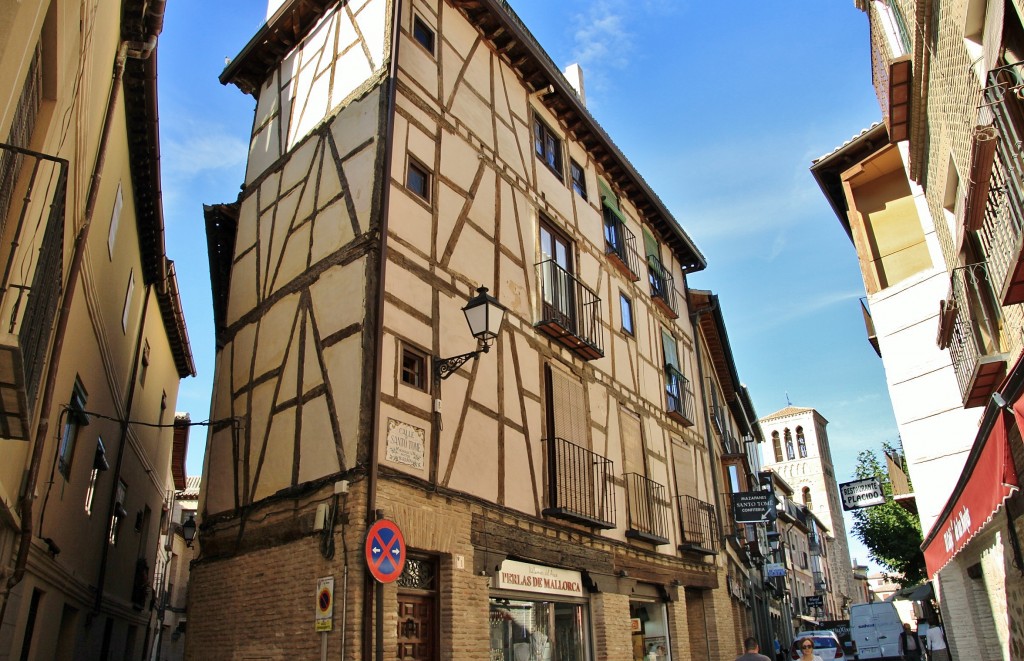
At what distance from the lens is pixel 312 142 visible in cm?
1145

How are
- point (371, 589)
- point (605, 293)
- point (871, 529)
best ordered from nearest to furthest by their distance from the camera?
1. point (371, 589)
2. point (605, 293)
3. point (871, 529)

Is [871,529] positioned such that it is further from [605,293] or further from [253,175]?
[253,175]

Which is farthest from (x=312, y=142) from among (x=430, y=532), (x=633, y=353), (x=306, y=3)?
(x=633, y=353)

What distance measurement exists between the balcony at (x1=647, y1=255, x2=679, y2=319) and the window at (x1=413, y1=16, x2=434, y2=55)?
26.6 ft

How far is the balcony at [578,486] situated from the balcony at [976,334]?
5347 mm

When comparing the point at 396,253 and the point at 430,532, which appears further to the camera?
the point at 396,253

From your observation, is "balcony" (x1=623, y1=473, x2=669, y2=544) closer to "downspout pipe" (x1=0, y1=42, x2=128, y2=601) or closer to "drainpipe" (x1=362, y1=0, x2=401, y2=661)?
"drainpipe" (x1=362, y1=0, x2=401, y2=661)

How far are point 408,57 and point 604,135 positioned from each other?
6.29m

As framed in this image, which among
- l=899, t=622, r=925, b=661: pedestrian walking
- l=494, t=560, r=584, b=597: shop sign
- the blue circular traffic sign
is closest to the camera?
the blue circular traffic sign

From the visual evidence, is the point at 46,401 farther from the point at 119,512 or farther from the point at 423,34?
the point at 423,34

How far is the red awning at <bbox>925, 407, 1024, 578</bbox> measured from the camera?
700 centimetres

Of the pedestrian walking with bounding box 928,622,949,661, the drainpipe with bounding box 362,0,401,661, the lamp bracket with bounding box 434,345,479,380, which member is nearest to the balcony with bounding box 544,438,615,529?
the lamp bracket with bounding box 434,345,479,380

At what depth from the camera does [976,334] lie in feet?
30.0

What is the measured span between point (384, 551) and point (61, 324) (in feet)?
12.7
